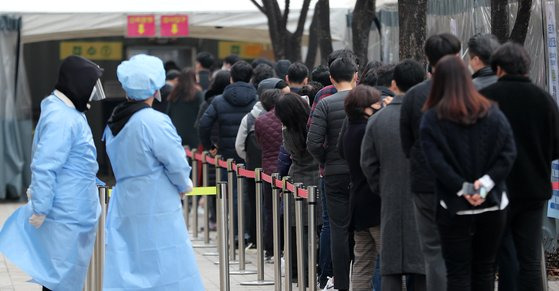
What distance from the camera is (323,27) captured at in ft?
55.2

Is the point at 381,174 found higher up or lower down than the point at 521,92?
lower down

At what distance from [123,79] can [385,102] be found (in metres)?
1.82

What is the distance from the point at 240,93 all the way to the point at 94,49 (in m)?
11.2

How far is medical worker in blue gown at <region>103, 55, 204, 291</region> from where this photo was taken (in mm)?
7453

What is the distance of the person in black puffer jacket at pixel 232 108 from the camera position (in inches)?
519

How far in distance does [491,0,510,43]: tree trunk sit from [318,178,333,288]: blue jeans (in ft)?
8.12

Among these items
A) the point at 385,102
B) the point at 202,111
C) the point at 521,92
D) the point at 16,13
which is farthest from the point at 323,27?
the point at 521,92

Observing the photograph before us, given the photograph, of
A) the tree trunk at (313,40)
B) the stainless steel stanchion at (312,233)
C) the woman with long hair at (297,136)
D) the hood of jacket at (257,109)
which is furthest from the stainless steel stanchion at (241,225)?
the tree trunk at (313,40)

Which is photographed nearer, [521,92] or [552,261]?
[521,92]

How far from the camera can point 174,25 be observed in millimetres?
18703

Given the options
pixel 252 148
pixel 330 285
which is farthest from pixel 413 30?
pixel 330 285

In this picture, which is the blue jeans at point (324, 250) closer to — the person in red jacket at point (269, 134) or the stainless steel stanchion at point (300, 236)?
the stainless steel stanchion at point (300, 236)

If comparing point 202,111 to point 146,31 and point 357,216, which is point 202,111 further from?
point 357,216

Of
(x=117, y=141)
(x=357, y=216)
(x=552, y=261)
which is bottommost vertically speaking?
(x=552, y=261)
